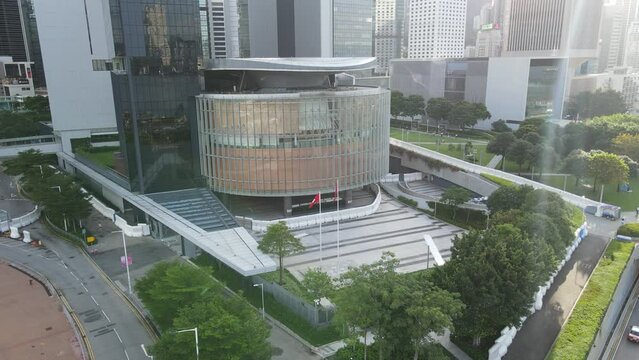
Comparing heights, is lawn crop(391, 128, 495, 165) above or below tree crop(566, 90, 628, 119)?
below

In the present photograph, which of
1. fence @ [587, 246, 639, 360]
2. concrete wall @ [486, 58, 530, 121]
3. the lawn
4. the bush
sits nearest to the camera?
fence @ [587, 246, 639, 360]

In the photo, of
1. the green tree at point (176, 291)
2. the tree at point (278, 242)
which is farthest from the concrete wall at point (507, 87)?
the green tree at point (176, 291)

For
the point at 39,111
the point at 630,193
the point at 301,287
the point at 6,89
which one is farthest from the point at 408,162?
the point at 6,89

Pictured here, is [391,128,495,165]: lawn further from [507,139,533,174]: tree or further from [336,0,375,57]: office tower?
[336,0,375,57]: office tower

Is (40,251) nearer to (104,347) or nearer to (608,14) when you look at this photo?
(104,347)

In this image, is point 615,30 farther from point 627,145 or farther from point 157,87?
point 157,87

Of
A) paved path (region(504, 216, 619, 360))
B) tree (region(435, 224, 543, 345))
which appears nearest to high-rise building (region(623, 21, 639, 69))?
paved path (region(504, 216, 619, 360))
